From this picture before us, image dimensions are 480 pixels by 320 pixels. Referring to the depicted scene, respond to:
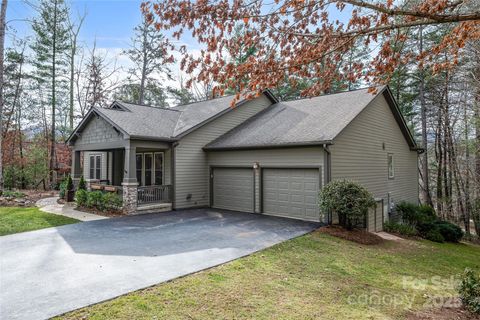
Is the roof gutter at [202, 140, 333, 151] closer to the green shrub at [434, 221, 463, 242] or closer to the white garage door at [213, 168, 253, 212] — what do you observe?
the white garage door at [213, 168, 253, 212]

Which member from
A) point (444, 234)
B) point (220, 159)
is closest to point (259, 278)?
point (220, 159)

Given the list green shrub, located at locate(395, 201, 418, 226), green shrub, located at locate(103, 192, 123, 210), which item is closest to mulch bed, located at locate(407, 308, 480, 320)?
green shrub, located at locate(395, 201, 418, 226)

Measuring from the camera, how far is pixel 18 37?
20.8 metres

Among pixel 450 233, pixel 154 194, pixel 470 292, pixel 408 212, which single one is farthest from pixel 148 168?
pixel 450 233

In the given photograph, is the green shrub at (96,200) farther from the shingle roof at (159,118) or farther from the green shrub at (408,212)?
the green shrub at (408,212)

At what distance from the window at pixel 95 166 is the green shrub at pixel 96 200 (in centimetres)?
513

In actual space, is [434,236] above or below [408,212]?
below

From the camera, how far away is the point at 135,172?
A: 11.6 metres

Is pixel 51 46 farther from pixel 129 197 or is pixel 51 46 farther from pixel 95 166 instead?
pixel 129 197

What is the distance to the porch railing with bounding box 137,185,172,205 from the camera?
12195 millimetres

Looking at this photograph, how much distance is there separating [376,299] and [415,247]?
5776 millimetres

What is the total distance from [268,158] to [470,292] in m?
7.74

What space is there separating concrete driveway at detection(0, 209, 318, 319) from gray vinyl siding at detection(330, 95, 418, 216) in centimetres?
310

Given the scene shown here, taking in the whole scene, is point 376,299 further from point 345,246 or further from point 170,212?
point 170,212
